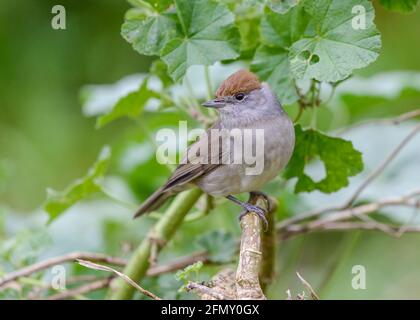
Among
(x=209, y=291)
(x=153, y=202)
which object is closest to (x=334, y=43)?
(x=209, y=291)

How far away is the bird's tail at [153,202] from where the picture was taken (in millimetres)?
3621

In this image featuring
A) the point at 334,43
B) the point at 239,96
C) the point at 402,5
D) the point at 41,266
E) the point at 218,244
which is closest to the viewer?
the point at 334,43

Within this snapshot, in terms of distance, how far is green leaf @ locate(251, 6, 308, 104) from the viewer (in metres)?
2.86

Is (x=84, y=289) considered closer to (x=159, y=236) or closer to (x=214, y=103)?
(x=159, y=236)

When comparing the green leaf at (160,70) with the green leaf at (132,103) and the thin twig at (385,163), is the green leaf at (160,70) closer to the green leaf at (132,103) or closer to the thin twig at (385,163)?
the green leaf at (132,103)

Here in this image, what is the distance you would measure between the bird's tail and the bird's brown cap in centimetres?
57

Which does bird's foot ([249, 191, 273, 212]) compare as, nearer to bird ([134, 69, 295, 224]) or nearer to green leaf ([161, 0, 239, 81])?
bird ([134, 69, 295, 224])

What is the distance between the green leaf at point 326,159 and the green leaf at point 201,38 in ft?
1.63

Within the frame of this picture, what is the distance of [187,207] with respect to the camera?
11.4 feet

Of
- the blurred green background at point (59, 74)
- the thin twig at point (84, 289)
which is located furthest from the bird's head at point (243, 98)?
the blurred green background at point (59, 74)

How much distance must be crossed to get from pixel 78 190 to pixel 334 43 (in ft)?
4.59

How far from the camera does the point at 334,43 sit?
8.98ft

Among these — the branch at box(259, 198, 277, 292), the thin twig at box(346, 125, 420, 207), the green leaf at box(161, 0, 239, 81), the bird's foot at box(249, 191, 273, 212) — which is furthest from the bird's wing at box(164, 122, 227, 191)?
the thin twig at box(346, 125, 420, 207)
